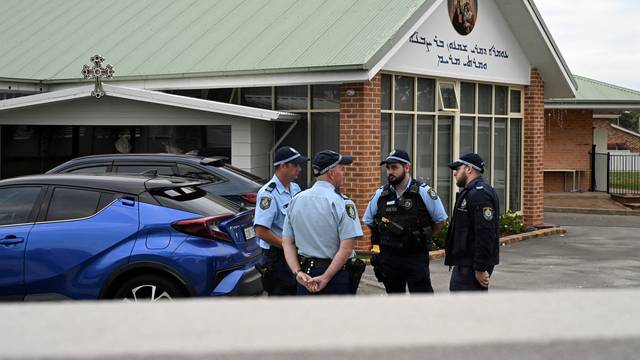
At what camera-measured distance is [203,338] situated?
2039mm

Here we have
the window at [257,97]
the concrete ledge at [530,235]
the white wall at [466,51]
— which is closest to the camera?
the white wall at [466,51]

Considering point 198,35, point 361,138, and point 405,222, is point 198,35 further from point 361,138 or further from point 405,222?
point 405,222

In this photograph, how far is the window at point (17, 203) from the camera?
7180mm

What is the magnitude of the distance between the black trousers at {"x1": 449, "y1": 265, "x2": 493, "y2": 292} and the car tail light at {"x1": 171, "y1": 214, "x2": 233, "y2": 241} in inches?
77.0

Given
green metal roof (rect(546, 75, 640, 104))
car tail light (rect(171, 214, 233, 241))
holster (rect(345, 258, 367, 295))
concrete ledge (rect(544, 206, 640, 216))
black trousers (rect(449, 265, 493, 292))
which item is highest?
green metal roof (rect(546, 75, 640, 104))

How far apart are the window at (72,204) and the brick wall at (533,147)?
39.5 feet

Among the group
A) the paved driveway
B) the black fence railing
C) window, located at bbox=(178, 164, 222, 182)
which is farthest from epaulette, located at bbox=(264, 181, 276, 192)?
the black fence railing

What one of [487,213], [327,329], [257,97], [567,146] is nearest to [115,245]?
[487,213]

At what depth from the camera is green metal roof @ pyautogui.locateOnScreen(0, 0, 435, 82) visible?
13.2 m

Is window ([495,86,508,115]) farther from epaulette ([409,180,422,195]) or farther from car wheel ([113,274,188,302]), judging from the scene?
car wheel ([113,274,188,302])

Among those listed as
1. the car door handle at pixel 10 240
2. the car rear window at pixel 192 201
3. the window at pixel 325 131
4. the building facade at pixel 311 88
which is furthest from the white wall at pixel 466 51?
the car door handle at pixel 10 240

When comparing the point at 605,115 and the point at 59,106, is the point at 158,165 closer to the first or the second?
the point at 59,106

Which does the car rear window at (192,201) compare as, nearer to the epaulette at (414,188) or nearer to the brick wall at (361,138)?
the epaulette at (414,188)


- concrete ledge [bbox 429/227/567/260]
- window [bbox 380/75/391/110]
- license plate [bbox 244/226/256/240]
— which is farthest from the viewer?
concrete ledge [bbox 429/227/567/260]
